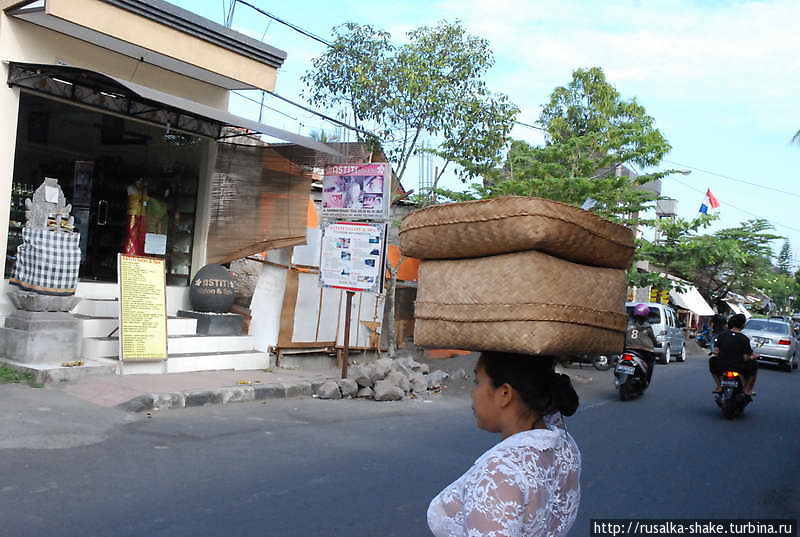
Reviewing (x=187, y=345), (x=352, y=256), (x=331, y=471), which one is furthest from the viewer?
(x=187, y=345)

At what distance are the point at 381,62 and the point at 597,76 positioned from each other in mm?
9952

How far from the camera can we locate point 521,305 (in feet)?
6.78

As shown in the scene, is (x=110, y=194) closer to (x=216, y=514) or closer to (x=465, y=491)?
(x=216, y=514)

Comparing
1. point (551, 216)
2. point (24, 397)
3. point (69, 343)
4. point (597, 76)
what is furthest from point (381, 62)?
point (551, 216)

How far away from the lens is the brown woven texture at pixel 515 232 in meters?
2.04

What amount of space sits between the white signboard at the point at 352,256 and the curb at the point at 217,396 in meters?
1.68

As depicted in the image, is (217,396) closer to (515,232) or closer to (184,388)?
(184,388)

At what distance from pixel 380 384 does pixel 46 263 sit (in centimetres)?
483

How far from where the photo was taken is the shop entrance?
13.6 meters

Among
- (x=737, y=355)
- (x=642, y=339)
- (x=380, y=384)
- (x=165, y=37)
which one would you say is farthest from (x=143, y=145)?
(x=737, y=355)

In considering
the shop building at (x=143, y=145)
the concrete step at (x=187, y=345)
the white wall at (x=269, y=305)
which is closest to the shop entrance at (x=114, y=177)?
the shop building at (x=143, y=145)

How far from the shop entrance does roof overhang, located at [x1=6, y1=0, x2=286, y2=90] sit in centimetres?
156

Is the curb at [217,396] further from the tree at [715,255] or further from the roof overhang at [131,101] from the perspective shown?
the tree at [715,255]

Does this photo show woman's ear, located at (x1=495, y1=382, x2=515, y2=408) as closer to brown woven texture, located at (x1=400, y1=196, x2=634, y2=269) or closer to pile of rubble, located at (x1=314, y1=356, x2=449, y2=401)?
brown woven texture, located at (x1=400, y1=196, x2=634, y2=269)
